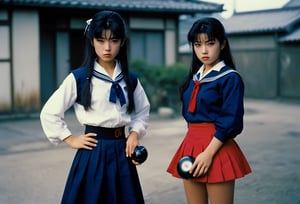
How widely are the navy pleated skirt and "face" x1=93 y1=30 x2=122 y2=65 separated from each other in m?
0.47

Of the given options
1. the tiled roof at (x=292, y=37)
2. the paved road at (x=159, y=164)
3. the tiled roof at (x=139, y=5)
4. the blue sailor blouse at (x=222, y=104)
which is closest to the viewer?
the blue sailor blouse at (x=222, y=104)

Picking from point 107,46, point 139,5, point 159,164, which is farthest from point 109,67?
point 139,5

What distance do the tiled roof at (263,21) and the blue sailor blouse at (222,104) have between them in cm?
1483

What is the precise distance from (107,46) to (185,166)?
0.80 m

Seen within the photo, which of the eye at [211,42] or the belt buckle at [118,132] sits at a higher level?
the eye at [211,42]

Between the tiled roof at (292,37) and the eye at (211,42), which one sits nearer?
→ the eye at (211,42)

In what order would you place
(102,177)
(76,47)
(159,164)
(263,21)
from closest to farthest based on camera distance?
(102,177), (159,164), (76,47), (263,21)

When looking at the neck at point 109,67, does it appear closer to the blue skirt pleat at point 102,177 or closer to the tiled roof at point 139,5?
the blue skirt pleat at point 102,177

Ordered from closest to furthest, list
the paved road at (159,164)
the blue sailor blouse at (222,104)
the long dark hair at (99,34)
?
the blue sailor blouse at (222,104)
the long dark hair at (99,34)
the paved road at (159,164)

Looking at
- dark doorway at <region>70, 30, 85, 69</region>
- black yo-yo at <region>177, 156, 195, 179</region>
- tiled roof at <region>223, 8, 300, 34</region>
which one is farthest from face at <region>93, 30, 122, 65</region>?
tiled roof at <region>223, 8, 300, 34</region>

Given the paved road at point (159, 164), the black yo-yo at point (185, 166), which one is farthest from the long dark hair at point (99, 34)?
the paved road at point (159, 164)

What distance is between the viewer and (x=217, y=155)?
8.80 ft

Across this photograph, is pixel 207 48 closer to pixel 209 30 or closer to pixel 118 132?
pixel 209 30

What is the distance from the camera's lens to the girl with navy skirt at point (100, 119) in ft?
8.91
